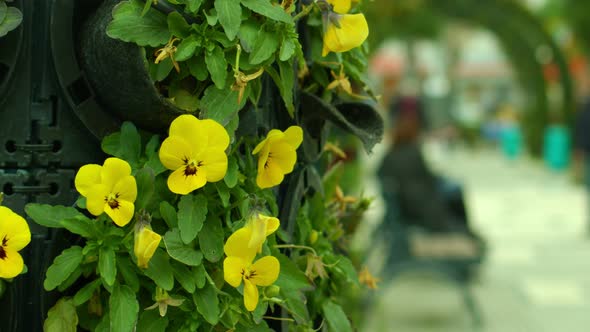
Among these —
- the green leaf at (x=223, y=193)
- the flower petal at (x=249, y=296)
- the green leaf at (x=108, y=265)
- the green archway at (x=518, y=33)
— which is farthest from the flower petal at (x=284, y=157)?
the green archway at (x=518, y=33)

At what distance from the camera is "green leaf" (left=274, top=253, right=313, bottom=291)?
5.27ft

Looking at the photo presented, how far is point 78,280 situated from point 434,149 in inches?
1117

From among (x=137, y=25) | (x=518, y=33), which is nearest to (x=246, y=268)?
(x=137, y=25)

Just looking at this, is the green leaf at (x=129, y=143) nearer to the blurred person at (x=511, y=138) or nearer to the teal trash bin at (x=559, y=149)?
the teal trash bin at (x=559, y=149)

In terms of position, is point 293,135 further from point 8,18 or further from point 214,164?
point 8,18

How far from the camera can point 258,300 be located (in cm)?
153

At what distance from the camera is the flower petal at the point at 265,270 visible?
1.50 m

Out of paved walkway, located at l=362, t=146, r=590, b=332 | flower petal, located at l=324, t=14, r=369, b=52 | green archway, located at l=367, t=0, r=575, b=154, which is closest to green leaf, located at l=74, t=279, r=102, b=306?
flower petal, located at l=324, t=14, r=369, b=52

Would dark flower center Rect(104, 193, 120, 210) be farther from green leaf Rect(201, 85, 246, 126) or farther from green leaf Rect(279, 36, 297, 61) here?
green leaf Rect(279, 36, 297, 61)

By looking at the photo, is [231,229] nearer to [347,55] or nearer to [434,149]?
[347,55]

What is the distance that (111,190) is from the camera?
4.77ft

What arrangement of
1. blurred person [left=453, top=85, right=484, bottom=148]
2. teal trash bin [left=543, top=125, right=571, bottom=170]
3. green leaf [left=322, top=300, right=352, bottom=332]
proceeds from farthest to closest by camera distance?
blurred person [left=453, top=85, right=484, bottom=148] → teal trash bin [left=543, top=125, right=571, bottom=170] → green leaf [left=322, top=300, right=352, bottom=332]

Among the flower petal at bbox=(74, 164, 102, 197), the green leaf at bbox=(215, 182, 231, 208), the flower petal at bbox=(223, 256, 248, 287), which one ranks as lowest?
the flower petal at bbox=(223, 256, 248, 287)

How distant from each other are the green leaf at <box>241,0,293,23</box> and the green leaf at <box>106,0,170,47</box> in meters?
0.14
